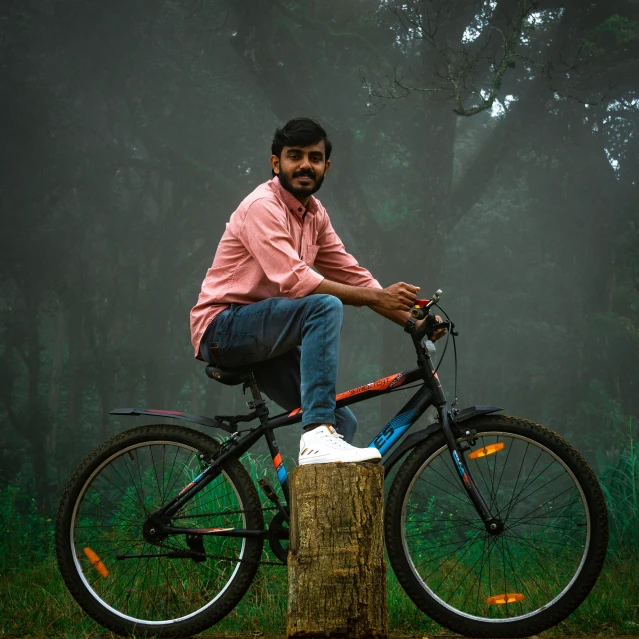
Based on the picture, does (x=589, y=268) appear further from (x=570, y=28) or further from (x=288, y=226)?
(x=288, y=226)

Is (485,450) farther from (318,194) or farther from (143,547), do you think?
(318,194)

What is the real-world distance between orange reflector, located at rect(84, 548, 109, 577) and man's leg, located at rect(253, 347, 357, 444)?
0.88 metres

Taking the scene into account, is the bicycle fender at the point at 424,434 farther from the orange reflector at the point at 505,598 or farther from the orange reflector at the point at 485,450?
the orange reflector at the point at 505,598

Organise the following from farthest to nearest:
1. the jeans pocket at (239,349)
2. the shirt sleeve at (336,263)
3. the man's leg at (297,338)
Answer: the shirt sleeve at (336,263)
the jeans pocket at (239,349)
the man's leg at (297,338)

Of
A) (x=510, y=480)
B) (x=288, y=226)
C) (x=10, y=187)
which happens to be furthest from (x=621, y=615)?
(x=10, y=187)

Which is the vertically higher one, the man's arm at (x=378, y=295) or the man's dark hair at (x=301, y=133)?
the man's dark hair at (x=301, y=133)

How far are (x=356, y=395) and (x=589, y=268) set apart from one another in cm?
1249

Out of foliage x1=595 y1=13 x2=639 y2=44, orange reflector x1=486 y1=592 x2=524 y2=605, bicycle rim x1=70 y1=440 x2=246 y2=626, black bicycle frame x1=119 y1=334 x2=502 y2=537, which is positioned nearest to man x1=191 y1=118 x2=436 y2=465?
black bicycle frame x1=119 y1=334 x2=502 y2=537

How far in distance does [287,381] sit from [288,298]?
1.21 ft

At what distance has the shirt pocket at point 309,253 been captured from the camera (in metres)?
3.11

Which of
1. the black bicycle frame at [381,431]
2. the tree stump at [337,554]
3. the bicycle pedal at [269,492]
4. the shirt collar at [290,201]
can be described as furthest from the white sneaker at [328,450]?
the shirt collar at [290,201]

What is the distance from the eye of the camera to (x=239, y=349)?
2.90 metres

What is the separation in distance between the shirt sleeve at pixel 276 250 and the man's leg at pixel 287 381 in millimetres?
258

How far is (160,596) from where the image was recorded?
3.24 metres
